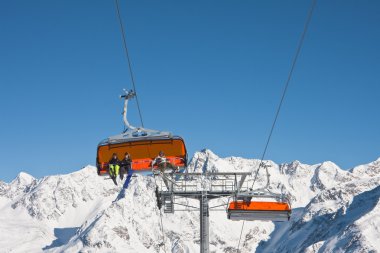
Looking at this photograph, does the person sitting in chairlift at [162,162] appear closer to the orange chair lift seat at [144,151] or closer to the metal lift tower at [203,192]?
the metal lift tower at [203,192]

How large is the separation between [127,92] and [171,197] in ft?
16.8

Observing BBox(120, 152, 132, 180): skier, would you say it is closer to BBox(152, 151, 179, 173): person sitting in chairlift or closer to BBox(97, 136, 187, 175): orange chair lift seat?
BBox(97, 136, 187, 175): orange chair lift seat

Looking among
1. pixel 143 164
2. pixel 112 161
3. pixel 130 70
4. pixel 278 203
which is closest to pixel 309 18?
pixel 130 70

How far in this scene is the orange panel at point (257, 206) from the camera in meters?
23.4

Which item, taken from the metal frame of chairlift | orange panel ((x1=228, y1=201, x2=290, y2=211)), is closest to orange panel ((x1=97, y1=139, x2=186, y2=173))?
the metal frame of chairlift

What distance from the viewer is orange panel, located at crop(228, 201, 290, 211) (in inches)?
921

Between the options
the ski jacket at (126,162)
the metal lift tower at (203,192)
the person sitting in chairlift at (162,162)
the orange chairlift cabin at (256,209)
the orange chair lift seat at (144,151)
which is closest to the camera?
the person sitting in chairlift at (162,162)

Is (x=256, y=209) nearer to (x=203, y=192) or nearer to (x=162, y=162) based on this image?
(x=203, y=192)

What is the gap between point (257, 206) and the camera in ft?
77.0

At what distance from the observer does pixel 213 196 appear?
2219 cm

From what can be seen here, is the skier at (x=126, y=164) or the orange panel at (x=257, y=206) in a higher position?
the skier at (x=126, y=164)

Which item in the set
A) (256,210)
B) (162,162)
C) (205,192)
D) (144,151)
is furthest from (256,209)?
(144,151)

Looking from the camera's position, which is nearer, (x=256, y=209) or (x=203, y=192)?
(x=203, y=192)

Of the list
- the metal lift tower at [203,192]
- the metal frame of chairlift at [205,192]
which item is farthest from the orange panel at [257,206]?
the metal lift tower at [203,192]
